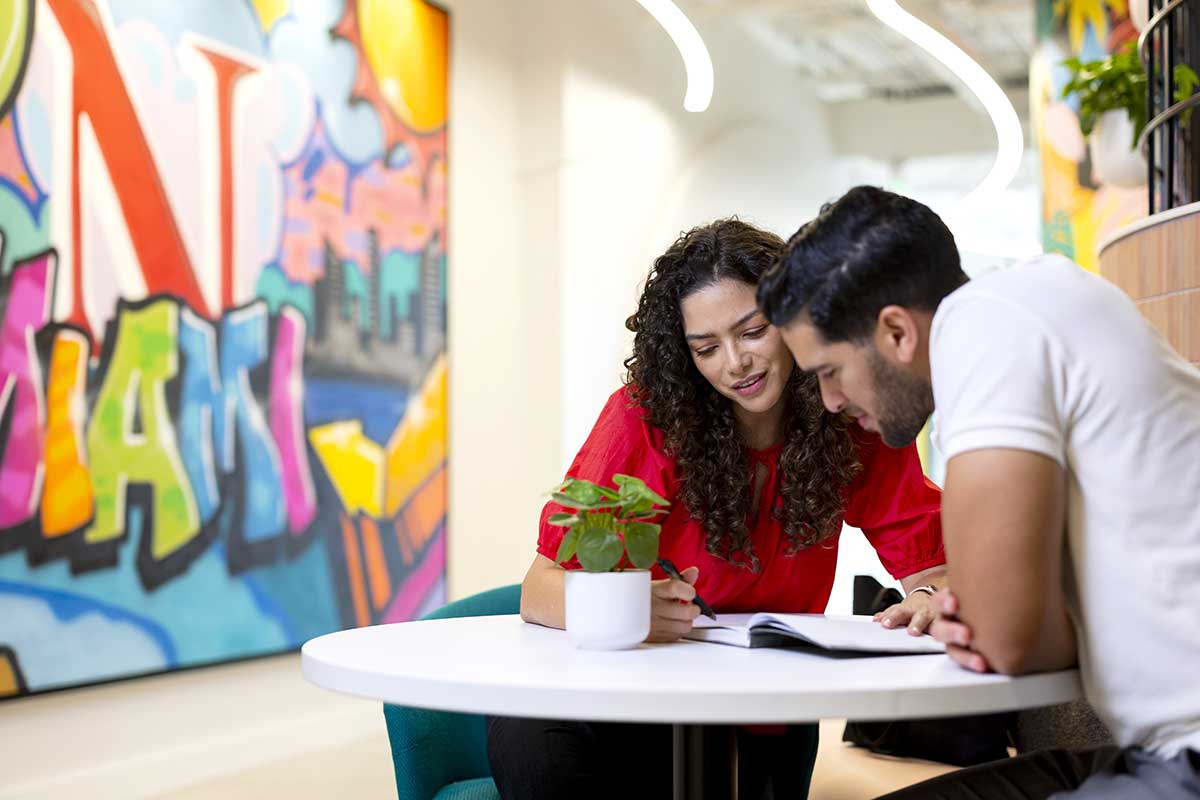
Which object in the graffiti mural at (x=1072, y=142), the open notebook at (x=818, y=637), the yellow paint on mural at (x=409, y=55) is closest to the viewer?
the open notebook at (x=818, y=637)

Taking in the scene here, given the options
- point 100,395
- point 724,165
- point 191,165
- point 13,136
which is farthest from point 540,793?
point 724,165

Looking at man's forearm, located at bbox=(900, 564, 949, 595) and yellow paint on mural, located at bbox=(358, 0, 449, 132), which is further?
yellow paint on mural, located at bbox=(358, 0, 449, 132)

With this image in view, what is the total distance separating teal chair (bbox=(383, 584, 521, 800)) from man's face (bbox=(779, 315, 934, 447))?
2.76 feet

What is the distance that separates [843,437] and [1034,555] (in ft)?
2.58

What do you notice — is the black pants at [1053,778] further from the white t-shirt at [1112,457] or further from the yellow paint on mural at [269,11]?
the yellow paint on mural at [269,11]

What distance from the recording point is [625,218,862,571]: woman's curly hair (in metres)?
2.01

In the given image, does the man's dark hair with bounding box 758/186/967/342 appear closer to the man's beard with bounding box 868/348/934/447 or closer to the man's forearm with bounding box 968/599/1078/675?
the man's beard with bounding box 868/348/934/447

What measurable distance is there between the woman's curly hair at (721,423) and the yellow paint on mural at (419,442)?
2899 mm

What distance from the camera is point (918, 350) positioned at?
1.50 metres

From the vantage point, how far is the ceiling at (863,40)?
25.3 feet

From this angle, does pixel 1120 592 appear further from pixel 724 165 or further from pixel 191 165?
pixel 724 165

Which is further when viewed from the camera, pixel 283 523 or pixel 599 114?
pixel 599 114

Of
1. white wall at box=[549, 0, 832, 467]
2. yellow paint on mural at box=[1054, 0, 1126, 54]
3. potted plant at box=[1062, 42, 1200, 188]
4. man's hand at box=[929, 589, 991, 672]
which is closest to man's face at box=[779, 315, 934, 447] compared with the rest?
man's hand at box=[929, 589, 991, 672]

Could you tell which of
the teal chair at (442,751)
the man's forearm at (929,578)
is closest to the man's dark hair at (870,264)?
the man's forearm at (929,578)
